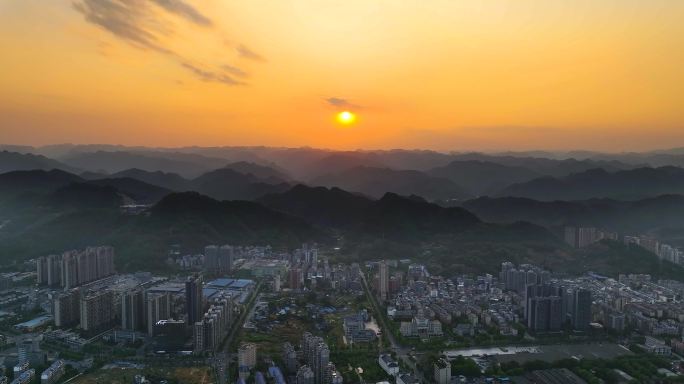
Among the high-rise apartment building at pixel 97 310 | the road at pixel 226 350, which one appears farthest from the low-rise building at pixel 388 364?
the high-rise apartment building at pixel 97 310

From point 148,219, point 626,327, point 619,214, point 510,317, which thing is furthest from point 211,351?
point 619,214

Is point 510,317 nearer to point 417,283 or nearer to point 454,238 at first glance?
point 417,283

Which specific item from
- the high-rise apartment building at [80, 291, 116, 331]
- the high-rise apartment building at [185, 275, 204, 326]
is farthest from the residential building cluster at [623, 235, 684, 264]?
the high-rise apartment building at [80, 291, 116, 331]

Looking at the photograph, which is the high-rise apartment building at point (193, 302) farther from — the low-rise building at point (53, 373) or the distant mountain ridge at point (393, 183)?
the distant mountain ridge at point (393, 183)

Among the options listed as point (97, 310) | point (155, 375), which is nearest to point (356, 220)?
point (97, 310)

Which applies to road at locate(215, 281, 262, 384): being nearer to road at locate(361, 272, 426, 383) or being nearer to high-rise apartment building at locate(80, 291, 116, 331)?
high-rise apartment building at locate(80, 291, 116, 331)

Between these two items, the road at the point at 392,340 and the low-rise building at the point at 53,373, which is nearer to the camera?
the low-rise building at the point at 53,373

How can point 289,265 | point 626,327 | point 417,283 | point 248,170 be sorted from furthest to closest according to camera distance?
point 248,170 < point 289,265 < point 417,283 < point 626,327

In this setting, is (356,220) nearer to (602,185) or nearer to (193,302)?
(193,302)
